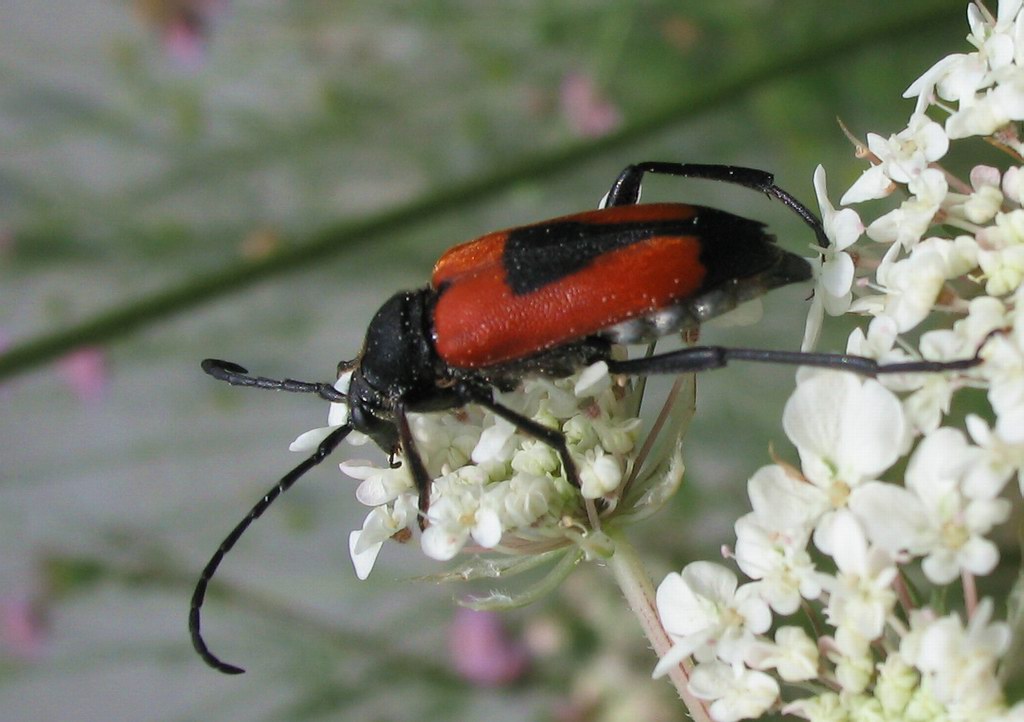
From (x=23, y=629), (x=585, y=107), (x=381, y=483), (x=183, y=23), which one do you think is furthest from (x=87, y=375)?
(x=381, y=483)

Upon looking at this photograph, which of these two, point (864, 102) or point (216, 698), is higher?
point (864, 102)

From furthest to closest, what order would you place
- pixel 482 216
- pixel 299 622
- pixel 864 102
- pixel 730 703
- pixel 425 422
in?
1. pixel 482 216
2. pixel 299 622
3. pixel 864 102
4. pixel 425 422
5. pixel 730 703

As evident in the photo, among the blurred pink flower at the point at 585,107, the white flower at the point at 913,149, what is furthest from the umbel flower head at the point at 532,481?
the blurred pink flower at the point at 585,107

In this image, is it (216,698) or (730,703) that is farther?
(216,698)

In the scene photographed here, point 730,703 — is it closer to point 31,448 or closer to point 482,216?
point 482,216

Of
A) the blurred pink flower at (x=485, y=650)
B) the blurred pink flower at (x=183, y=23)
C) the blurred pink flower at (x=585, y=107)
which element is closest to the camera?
the blurred pink flower at (x=485, y=650)

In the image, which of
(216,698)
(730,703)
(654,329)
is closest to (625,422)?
(654,329)

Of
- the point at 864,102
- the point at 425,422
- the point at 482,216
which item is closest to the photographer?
the point at 425,422

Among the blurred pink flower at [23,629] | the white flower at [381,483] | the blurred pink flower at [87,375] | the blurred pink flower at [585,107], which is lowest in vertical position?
the white flower at [381,483]

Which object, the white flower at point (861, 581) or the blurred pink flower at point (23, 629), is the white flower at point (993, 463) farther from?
the blurred pink flower at point (23, 629)
